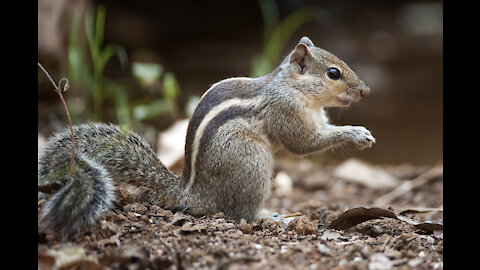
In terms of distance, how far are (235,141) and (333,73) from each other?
106 cm

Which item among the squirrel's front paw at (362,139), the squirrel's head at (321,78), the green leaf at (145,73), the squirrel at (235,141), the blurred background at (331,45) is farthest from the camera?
the blurred background at (331,45)

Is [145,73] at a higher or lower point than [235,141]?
higher

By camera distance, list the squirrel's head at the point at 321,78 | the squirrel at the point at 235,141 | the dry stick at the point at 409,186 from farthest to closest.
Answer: the dry stick at the point at 409,186 < the squirrel's head at the point at 321,78 < the squirrel at the point at 235,141

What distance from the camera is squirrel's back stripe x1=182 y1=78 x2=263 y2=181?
148 inches

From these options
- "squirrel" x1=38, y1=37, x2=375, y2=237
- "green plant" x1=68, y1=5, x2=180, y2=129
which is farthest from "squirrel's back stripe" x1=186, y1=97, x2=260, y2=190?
"green plant" x1=68, y1=5, x2=180, y2=129

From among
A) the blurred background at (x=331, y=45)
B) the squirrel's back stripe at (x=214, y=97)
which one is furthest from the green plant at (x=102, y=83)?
the blurred background at (x=331, y=45)

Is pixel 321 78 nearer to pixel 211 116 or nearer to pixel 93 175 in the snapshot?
pixel 211 116

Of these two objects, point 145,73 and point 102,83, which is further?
point 102,83

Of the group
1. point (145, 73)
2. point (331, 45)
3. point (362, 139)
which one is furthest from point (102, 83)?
point (331, 45)

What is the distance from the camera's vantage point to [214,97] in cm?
383

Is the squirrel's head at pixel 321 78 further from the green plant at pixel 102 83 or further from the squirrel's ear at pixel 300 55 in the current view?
Answer: the green plant at pixel 102 83

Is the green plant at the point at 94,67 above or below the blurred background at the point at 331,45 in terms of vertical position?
below

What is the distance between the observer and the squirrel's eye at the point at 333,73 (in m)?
4.12
